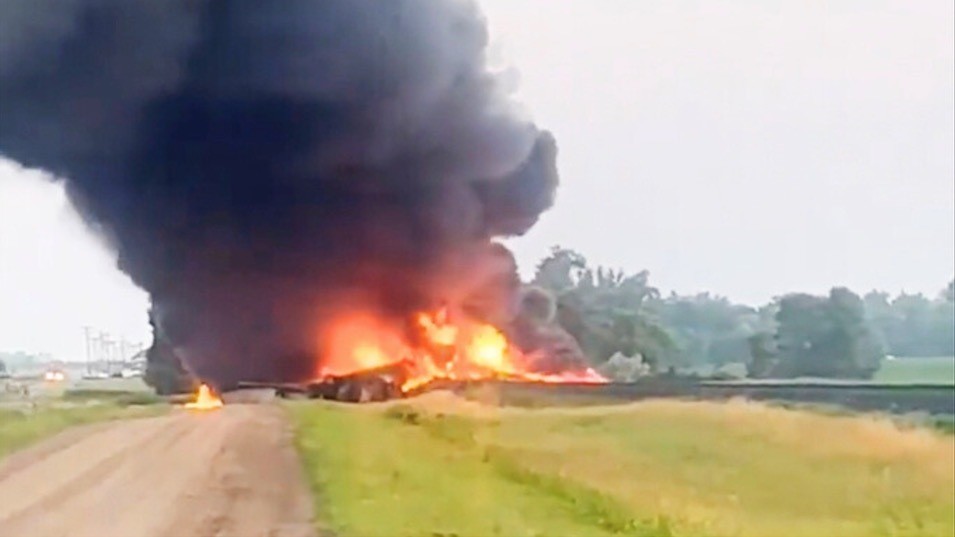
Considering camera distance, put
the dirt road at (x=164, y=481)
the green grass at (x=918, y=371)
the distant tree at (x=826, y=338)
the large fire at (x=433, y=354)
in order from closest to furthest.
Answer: the dirt road at (x=164, y=481)
the large fire at (x=433, y=354)
the distant tree at (x=826, y=338)
the green grass at (x=918, y=371)

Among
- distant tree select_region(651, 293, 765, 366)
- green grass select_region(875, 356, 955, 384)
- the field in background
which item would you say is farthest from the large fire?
green grass select_region(875, 356, 955, 384)

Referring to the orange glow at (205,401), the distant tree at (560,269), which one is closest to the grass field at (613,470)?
the orange glow at (205,401)

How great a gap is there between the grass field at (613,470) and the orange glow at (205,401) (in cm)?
25

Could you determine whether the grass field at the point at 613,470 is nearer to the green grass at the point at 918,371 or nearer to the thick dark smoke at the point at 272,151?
the green grass at the point at 918,371

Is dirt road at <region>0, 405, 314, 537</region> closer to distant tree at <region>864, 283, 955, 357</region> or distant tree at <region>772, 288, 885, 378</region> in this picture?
distant tree at <region>772, 288, 885, 378</region>

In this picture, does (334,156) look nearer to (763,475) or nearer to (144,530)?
(144,530)

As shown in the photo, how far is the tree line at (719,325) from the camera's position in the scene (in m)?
4.39

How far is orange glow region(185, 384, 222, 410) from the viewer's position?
12.1 feet

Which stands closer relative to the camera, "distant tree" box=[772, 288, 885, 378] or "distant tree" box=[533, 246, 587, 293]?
"distant tree" box=[533, 246, 587, 293]

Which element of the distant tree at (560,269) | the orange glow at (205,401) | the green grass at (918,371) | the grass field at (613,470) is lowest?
the grass field at (613,470)

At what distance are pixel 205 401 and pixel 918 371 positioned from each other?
112 inches

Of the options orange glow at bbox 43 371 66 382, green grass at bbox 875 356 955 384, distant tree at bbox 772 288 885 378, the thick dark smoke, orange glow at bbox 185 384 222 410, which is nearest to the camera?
orange glow at bbox 43 371 66 382

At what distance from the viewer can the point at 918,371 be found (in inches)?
193

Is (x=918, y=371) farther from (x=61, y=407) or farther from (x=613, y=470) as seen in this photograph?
(x=61, y=407)
